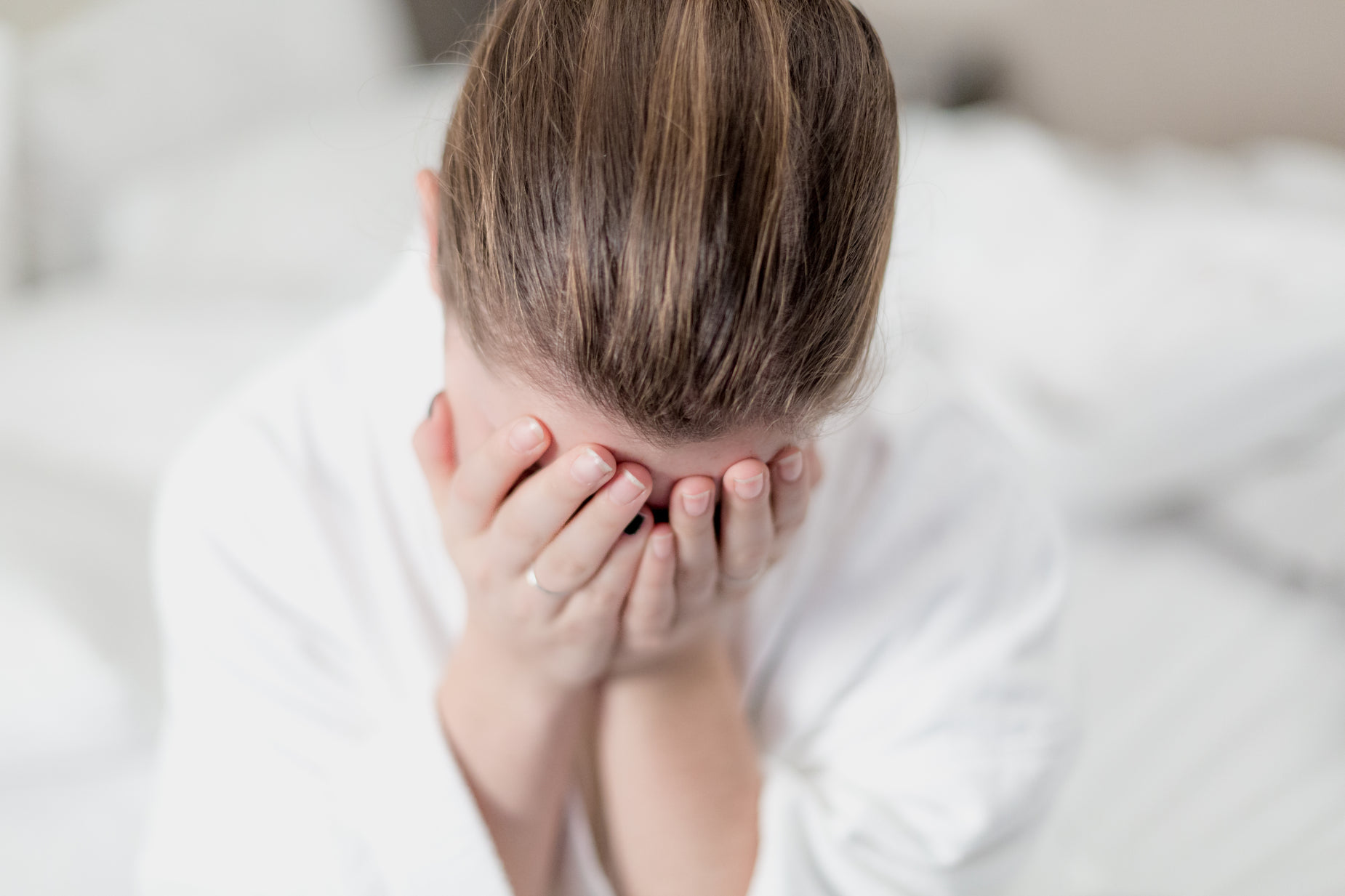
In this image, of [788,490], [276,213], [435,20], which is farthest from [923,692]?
[435,20]

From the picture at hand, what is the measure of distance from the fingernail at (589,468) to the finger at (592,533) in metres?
0.01

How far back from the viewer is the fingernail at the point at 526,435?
20.0 inches

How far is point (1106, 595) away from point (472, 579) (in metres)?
0.90

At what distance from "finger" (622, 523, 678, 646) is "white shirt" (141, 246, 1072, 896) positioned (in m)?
0.17

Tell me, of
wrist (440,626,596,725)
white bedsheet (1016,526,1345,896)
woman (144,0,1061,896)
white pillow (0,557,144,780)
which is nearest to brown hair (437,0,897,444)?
woman (144,0,1061,896)

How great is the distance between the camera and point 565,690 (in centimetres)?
66

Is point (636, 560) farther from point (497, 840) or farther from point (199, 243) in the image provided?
point (199, 243)

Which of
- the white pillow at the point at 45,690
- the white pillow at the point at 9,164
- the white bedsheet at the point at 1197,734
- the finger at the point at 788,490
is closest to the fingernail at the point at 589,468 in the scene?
the finger at the point at 788,490

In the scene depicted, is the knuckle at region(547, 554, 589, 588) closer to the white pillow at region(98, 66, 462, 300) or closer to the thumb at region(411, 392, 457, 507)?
the thumb at region(411, 392, 457, 507)

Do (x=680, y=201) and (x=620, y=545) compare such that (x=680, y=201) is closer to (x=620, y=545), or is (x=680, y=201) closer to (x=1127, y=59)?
(x=620, y=545)

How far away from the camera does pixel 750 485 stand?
1.68ft

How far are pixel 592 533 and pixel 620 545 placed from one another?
0.10 feet

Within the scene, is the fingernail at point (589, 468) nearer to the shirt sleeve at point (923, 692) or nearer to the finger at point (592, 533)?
the finger at point (592, 533)

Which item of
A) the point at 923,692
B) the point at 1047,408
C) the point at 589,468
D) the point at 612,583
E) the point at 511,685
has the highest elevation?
the point at 589,468
